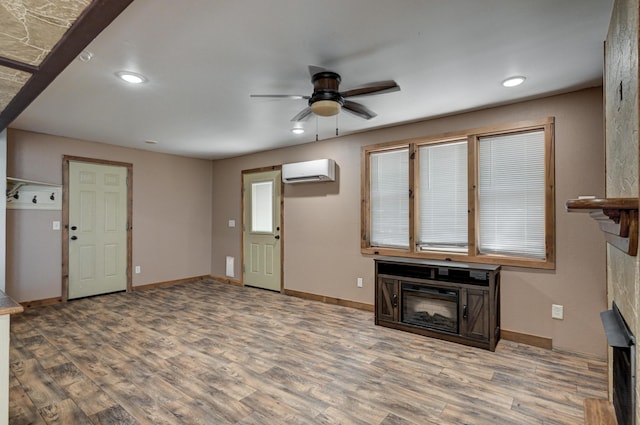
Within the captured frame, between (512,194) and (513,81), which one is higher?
(513,81)

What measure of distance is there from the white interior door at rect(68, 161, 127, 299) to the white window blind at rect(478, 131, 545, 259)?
18.4 ft

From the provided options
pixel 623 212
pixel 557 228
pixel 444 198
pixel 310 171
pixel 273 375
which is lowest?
pixel 273 375

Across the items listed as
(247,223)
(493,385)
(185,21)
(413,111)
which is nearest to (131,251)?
(247,223)

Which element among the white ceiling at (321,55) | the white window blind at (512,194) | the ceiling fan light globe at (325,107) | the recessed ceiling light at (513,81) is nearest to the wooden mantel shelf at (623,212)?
the white ceiling at (321,55)

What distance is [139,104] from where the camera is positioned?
3.43 m

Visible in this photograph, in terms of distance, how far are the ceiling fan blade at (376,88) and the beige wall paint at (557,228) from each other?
181 cm

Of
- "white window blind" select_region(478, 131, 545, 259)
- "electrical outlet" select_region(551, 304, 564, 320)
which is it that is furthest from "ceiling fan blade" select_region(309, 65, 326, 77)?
"electrical outlet" select_region(551, 304, 564, 320)

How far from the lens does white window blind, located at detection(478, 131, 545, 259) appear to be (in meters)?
3.30

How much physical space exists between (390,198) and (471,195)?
1.05m

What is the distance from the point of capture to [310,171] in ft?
16.0

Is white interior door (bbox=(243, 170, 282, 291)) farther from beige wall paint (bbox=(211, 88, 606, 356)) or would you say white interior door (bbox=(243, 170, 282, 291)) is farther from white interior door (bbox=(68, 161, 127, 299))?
white interior door (bbox=(68, 161, 127, 299))

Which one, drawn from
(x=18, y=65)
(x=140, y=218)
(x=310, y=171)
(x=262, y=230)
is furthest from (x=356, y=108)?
(x=140, y=218)

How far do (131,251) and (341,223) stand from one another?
12.3 feet

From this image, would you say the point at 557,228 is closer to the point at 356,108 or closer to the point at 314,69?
the point at 356,108
